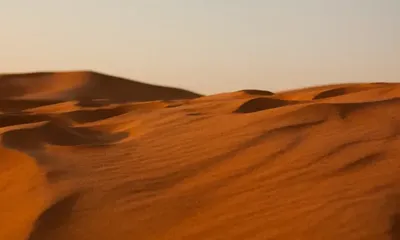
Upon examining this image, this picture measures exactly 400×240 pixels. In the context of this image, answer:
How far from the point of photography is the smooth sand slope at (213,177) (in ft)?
7.58

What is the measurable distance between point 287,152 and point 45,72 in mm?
12095

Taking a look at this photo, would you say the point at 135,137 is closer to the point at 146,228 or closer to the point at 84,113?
the point at 146,228

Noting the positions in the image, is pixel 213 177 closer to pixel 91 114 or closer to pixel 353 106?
pixel 353 106

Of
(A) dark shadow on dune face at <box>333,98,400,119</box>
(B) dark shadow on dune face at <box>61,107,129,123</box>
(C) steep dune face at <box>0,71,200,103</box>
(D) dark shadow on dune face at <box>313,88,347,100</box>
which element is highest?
(A) dark shadow on dune face at <box>333,98,400,119</box>

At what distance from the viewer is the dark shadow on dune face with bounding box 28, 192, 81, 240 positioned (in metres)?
2.32

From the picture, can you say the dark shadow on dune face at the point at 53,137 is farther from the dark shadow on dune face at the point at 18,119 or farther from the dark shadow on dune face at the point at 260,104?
the dark shadow on dune face at the point at 260,104

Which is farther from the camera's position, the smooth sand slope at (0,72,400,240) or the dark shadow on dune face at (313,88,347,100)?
the dark shadow on dune face at (313,88,347,100)

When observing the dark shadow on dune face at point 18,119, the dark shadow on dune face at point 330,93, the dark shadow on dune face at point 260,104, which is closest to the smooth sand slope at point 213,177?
the dark shadow on dune face at point 260,104

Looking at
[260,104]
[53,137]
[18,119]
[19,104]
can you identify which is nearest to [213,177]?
[53,137]

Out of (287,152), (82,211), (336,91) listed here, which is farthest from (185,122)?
(336,91)

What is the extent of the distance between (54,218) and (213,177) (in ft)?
2.33

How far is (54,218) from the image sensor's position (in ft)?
7.98

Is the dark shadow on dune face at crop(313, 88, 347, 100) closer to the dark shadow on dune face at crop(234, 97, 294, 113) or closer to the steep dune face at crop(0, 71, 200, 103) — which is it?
the dark shadow on dune face at crop(234, 97, 294, 113)

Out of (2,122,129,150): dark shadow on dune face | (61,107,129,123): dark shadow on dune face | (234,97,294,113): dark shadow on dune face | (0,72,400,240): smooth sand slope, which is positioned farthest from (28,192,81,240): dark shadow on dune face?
(61,107,129,123): dark shadow on dune face
